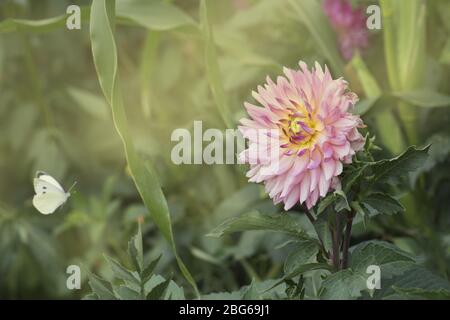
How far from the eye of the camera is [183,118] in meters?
1.50

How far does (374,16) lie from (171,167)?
40 centimetres

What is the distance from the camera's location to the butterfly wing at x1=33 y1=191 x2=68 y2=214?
80 cm

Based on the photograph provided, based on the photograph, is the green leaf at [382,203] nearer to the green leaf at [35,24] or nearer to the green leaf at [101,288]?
the green leaf at [101,288]

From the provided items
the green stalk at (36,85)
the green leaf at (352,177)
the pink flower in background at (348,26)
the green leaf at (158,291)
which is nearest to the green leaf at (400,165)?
the green leaf at (352,177)

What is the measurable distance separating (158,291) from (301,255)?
0.39 feet

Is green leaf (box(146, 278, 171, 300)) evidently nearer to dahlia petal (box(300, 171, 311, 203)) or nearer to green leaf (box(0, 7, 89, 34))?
dahlia petal (box(300, 171, 311, 203))

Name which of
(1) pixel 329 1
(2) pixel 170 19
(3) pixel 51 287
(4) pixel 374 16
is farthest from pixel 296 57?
(3) pixel 51 287

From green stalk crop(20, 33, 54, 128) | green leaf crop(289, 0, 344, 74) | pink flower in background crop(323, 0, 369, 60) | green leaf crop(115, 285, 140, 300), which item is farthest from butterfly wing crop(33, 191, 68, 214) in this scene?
green stalk crop(20, 33, 54, 128)

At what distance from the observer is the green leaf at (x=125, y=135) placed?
0.80m

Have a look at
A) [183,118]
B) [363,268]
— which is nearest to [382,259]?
[363,268]

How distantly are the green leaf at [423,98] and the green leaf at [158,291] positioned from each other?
1.62 ft

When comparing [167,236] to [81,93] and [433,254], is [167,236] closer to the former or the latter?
[433,254]

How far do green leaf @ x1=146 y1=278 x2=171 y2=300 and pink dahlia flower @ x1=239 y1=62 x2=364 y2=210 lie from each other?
11cm

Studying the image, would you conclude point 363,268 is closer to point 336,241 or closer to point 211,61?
point 336,241
